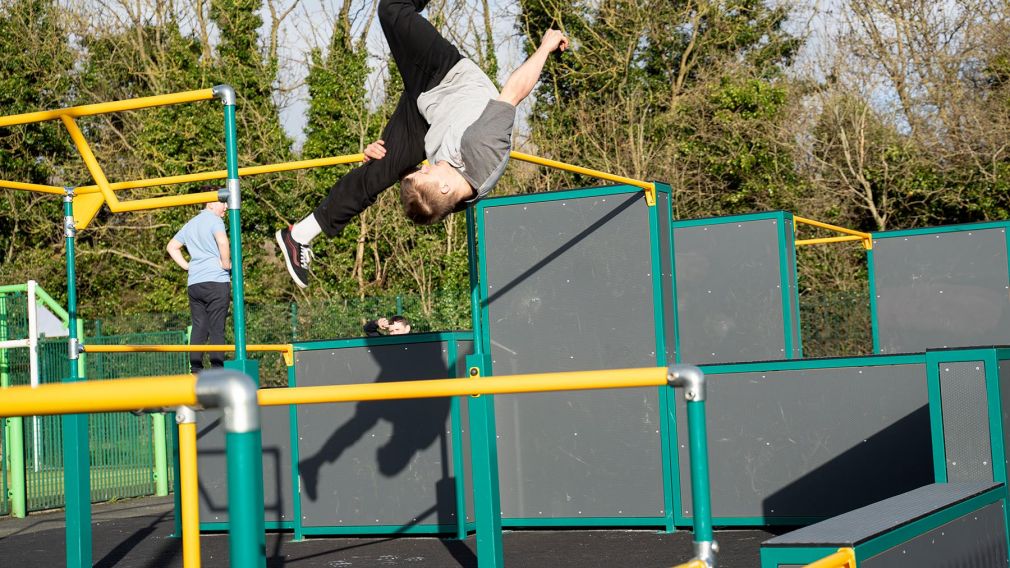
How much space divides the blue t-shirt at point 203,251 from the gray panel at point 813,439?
10.6ft

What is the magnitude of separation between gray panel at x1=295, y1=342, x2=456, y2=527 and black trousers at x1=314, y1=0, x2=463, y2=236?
235 centimetres

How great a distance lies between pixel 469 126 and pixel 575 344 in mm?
3031

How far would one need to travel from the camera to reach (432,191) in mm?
4137

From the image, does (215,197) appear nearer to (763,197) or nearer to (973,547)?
(973,547)

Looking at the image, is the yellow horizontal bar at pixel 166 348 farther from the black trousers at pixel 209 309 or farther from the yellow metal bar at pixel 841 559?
the yellow metal bar at pixel 841 559

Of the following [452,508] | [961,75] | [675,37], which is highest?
[675,37]

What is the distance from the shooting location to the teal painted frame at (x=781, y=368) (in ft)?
20.5

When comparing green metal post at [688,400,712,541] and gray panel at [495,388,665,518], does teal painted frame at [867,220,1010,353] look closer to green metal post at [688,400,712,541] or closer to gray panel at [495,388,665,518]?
gray panel at [495,388,665,518]

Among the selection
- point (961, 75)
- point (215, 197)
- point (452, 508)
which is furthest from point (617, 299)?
point (961, 75)

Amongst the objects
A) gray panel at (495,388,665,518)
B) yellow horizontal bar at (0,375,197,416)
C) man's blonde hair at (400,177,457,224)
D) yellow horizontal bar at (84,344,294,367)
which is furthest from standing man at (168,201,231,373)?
yellow horizontal bar at (0,375,197,416)

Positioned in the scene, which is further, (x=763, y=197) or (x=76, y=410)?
(x=763, y=197)

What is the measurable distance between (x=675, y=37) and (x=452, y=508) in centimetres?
1284

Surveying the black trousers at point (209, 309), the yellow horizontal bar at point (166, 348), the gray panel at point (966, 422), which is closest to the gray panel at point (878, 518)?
the gray panel at point (966, 422)

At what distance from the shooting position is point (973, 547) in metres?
3.87
